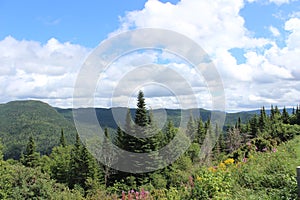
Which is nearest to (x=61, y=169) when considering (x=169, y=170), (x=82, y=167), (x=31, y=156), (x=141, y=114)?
(x=31, y=156)

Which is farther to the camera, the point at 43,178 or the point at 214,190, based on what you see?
the point at 43,178

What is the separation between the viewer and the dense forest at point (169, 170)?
6.33m

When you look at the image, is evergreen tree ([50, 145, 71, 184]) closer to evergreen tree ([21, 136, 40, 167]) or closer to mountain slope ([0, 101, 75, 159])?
evergreen tree ([21, 136, 40, 167])

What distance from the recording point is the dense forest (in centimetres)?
633

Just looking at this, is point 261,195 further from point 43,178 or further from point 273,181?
point 43,178

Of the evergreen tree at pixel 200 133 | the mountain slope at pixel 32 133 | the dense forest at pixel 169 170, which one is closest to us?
the dense forest at pixel 169 170

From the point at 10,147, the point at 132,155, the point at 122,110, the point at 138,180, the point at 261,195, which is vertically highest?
the point at 122,110

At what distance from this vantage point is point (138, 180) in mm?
28938

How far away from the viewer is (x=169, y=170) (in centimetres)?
3247

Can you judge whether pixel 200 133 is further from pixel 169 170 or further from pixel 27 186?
pixel 27 186

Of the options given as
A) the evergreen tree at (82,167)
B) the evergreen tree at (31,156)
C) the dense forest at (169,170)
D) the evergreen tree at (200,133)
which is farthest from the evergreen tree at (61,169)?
the evergreen tree at (200,133)

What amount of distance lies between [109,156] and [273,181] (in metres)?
31.0

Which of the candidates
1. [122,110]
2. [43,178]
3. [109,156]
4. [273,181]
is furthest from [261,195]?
[109,156]

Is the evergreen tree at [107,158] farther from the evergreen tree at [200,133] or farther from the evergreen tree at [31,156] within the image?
the evergreen tree at [200,133]
